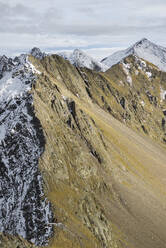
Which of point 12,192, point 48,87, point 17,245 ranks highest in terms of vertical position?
point 48,87

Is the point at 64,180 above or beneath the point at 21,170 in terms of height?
beneath

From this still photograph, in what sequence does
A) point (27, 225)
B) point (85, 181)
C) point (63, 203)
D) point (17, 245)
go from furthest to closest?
point (85, 181) → point (63, 203) → point (27, 225) → point (17, 245)

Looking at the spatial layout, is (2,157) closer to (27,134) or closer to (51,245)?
(27,134)

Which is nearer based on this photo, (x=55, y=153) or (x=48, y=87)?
(x=55, y=153)

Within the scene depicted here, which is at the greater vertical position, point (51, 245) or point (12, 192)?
point (12, 192)

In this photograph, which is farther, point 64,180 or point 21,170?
point 64,180

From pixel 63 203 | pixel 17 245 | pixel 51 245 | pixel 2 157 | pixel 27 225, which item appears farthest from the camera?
pixel 2 157

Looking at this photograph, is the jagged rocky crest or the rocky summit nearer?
the jagged rocky crest

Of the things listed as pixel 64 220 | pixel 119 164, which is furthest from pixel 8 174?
pixel 119 164
